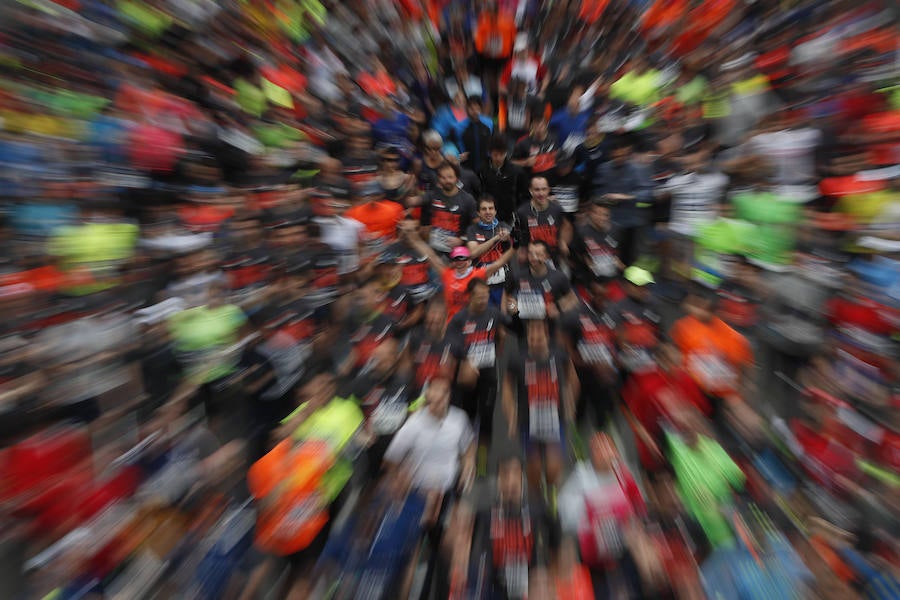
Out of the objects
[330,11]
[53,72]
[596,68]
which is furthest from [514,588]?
[330,11]

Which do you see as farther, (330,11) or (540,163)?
(330,11)

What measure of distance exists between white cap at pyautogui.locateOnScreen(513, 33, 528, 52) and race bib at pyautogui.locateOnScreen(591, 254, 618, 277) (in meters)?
3.60

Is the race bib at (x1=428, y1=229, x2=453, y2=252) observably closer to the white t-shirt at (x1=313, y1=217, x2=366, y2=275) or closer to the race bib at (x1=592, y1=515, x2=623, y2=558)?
the white t-shirt at (x1=313, y1=217, x2=366, y2=275)

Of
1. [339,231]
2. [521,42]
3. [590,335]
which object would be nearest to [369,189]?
[339,231]

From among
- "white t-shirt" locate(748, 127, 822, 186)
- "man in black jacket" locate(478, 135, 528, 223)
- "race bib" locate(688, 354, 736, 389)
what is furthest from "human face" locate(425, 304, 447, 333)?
"white t-shirt" locate(748, 127, 822, 186)

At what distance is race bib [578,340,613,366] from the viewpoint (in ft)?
9.82

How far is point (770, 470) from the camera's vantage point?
2463mm

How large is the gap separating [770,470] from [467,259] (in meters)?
2.63

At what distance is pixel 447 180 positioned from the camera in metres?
4.59

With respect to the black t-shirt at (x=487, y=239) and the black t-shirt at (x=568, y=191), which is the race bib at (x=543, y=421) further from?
the black t-shirt at (x=568, y=191)

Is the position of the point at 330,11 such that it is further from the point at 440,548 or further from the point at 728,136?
the point at 440,548

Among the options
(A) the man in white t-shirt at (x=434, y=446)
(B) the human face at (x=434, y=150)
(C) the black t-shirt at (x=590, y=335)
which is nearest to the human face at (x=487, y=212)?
(B) the human face at (x=434, y=150)

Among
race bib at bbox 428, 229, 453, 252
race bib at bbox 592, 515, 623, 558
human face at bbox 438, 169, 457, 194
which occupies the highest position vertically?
human face at bbox 438, 169, 457, 194

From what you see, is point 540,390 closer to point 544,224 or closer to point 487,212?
point 544,224
